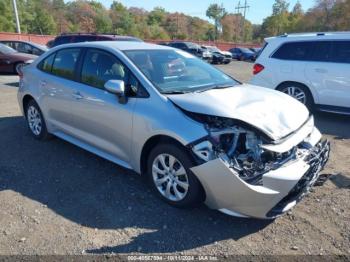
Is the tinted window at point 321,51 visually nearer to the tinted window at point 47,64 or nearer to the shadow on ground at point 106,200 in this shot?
the shadow on ground at point 106,200

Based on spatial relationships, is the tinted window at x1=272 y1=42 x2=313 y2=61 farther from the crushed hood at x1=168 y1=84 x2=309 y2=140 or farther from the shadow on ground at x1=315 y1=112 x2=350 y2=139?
the crushed hood at x1=168 y1=84 x2=309 y2=140

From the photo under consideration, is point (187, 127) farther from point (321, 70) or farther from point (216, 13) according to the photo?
point (216, 13)

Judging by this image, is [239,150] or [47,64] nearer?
[239,150]

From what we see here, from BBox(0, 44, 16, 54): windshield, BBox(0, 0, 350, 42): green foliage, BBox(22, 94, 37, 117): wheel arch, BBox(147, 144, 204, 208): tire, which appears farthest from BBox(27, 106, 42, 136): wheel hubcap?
BBox(0, 0, 350, 42): green foliage

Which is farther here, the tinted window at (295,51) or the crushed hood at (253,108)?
the tinted window at (295,51)

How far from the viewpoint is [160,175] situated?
12.5 feet

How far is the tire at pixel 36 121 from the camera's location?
223 inches

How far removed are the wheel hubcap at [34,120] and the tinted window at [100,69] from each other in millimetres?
1539

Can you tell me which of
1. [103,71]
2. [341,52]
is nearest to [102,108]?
[103,71]

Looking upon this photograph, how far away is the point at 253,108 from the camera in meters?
3.56

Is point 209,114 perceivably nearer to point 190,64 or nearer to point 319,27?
point 190,64

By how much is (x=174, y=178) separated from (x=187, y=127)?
59 centimetres

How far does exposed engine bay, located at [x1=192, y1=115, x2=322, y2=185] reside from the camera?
10.4ft

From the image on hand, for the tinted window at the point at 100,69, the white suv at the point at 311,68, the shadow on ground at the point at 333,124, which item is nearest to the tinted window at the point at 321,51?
the white suv at the point at 311,68
